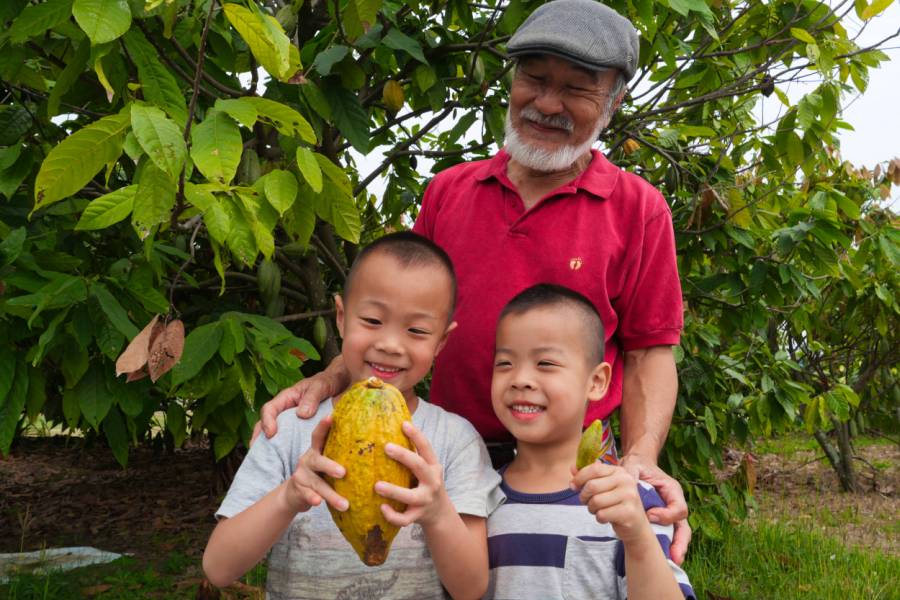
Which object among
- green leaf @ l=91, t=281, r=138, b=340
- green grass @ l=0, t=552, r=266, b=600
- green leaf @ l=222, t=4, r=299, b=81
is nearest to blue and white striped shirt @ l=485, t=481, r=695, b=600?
green leaf @ l=222, t=4, r=299, b=81

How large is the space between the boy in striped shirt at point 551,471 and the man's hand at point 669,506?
2 centimetres

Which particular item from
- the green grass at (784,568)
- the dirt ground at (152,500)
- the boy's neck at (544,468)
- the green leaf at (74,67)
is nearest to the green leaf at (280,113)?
the green leaf at (74,67)

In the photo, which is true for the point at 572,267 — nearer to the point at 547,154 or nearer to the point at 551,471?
the point at 547,154

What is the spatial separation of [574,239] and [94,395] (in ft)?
4.56

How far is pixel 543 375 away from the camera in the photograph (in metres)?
1.68

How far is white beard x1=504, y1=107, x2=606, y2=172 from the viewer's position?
80.0 inches

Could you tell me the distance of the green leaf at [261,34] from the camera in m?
1.47

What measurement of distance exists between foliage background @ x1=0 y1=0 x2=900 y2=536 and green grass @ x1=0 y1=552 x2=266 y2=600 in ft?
2.14

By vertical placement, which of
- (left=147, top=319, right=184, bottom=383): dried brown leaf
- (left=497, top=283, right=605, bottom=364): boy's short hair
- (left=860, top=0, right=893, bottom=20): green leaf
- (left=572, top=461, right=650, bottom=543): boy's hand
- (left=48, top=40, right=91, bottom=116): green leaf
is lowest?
(left=572, top=461, right=650, bottom=543): boy's hand

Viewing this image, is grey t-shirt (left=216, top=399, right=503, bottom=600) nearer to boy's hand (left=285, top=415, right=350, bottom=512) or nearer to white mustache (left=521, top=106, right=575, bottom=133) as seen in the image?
boy's hand (left=285, top=415, right=350, bottom=512)

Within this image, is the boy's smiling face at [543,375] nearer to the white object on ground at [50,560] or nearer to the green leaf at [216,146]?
the green leaf at [216,146]

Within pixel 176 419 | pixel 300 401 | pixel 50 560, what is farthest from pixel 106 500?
pixel 300 401

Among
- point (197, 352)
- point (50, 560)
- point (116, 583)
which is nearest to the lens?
point (197, 352)

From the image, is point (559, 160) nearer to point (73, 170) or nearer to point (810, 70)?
point (73, 170)
